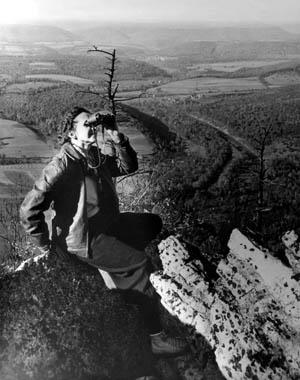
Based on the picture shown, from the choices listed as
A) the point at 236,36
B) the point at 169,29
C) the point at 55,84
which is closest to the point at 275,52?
the point at 236,36

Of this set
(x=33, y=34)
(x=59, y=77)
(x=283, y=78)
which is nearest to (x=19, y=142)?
(x=59, y=77)

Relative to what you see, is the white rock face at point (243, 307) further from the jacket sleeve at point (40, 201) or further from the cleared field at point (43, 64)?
the cleared field at point (43, 64)

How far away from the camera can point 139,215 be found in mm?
3889

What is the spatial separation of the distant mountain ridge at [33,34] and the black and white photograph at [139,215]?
0.06 ft

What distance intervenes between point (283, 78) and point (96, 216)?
224 cm

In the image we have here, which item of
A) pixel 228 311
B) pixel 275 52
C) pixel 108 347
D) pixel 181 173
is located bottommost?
pixel 108 347

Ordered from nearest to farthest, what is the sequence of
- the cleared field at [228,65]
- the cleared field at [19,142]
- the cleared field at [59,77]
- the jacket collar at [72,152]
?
the jacket collar at [72,152] < the cleared field at [19,142] < the cleared field at [59,77] < the cleared field at [228,65]

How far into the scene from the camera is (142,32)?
4715 mm

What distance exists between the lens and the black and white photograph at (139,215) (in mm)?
3439

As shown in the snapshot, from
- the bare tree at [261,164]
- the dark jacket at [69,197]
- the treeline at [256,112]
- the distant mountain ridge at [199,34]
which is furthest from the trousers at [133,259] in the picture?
the distant mountain ridge at [199,34]

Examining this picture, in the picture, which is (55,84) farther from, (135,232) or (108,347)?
(108,347)

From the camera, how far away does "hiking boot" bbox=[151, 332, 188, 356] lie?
12.1ft

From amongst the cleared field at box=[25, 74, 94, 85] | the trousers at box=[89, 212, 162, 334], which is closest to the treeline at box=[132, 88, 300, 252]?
the trousers at box=[89, 212, 162, 334]

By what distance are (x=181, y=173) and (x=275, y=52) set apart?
1.76 m
